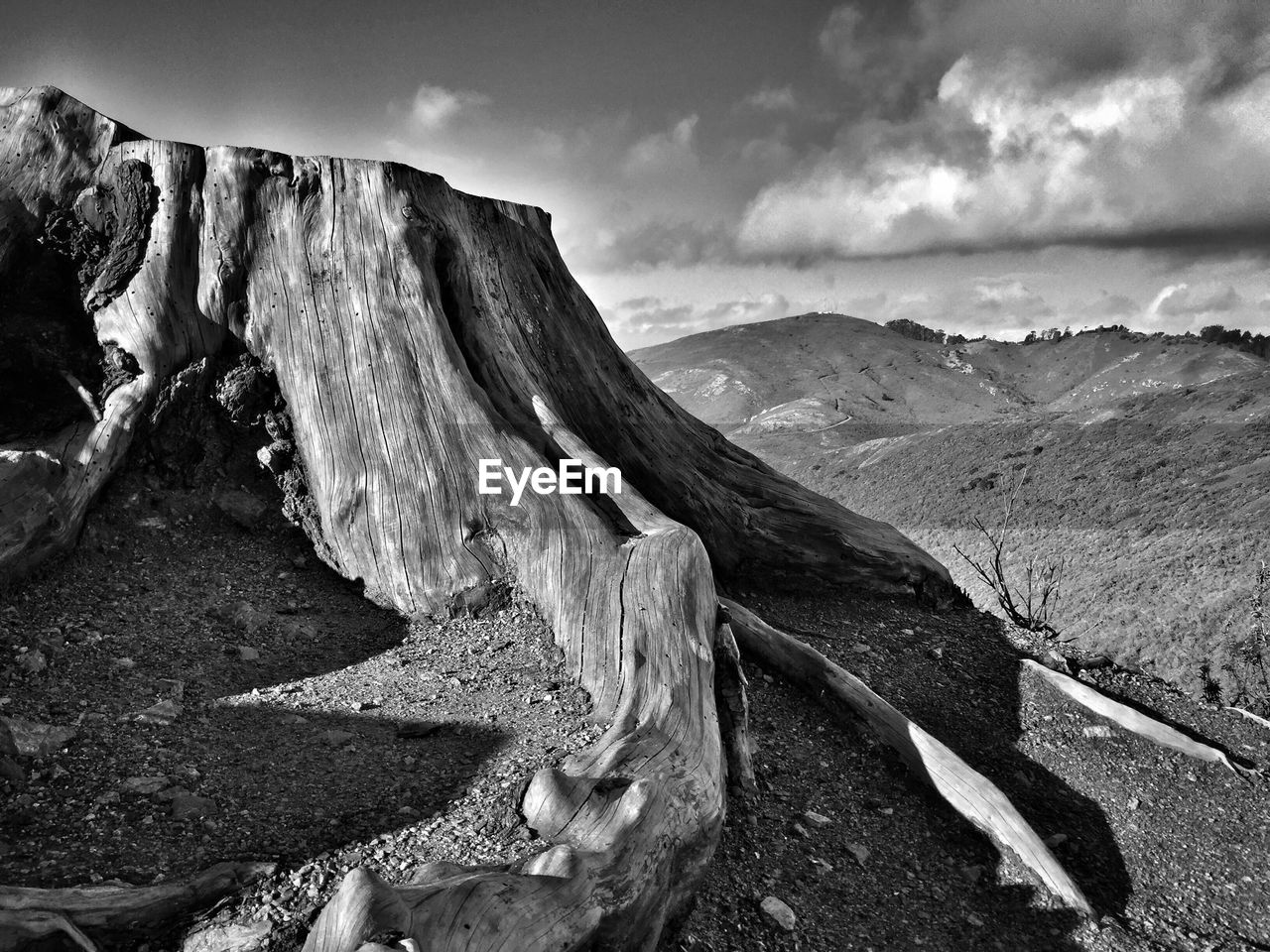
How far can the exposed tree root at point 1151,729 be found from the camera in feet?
19.6

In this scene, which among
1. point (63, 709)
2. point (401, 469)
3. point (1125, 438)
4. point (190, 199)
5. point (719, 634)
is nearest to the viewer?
point (63, 709)

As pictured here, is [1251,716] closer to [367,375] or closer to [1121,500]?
[367,375]

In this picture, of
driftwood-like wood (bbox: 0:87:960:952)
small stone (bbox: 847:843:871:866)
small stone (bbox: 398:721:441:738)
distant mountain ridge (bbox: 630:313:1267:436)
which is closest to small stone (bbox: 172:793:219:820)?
small stone (bbox: 398:721:441:738)

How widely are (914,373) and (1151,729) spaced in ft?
532

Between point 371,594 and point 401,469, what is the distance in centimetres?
96

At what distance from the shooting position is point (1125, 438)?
40156 mm

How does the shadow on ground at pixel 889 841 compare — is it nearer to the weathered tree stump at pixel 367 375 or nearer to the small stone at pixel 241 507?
the weathered tree stump at pixel 367 375

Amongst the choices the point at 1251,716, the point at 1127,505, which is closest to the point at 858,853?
the point at 1251,716

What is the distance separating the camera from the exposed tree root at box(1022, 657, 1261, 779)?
5.96m

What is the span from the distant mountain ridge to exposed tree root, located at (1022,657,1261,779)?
342 feet

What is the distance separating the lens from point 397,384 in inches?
243

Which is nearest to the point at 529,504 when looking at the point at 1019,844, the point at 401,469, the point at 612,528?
the point at 612,528

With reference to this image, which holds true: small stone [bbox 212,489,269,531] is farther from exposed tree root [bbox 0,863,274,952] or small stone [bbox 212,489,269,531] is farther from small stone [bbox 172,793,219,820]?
exposed tree root [bbox 0,863,274,952]

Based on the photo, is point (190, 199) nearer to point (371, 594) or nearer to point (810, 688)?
point (371, 594)
